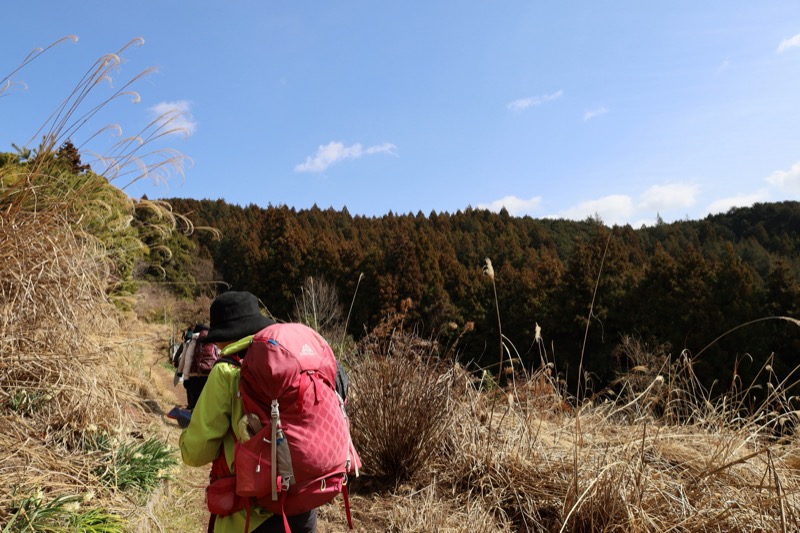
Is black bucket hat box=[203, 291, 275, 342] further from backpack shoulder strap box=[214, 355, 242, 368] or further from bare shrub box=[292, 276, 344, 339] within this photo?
bare shrub box=[292, 276, 344, 339]

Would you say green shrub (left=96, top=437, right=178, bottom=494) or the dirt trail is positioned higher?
green shrub (left=96, top=437, right=178, bottom=494)

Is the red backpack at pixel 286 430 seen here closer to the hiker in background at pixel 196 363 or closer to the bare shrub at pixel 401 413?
the bare shrub at pixel 401 413

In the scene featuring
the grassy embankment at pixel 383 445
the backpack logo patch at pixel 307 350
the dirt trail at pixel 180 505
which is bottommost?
the dirt trail at pixel 180 505

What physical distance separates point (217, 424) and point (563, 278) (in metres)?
32.1

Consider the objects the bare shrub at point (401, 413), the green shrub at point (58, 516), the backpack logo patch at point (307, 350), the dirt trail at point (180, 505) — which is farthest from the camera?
the bare shrub at point (401, 413)

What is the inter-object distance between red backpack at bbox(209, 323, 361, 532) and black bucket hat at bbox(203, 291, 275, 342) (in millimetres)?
327

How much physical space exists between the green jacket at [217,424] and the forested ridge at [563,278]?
12.1m

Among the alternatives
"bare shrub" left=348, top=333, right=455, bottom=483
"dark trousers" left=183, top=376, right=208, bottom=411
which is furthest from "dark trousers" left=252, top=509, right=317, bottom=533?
"dark trousers" left=183, top=376, right=208, bottom=411

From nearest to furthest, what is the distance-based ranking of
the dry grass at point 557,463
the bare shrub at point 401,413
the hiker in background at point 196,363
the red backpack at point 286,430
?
the red backpack at point 286,430, the dry grass at point 557,463, the bare shrub at point 401,413, the hiker in background at point 196,363

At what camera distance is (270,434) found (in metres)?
1.80

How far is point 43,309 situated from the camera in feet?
8.69

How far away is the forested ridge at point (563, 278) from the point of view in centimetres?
2209

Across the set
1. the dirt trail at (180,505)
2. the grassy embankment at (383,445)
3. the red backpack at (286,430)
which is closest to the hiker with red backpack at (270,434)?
the red backpack at (286,430)

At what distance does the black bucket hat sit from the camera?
2182 mm
